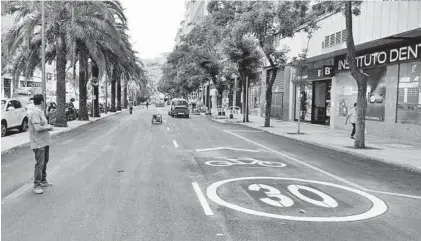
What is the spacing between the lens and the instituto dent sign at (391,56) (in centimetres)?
1807

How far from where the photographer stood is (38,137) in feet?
25.1

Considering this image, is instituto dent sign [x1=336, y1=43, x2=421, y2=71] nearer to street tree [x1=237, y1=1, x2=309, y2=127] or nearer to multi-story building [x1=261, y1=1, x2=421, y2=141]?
multi-story building [x1=261, y1=1, x2=421, y2=141]

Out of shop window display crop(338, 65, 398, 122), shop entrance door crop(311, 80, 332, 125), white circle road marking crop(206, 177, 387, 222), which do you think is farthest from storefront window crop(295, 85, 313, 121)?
white circle road marking crop(206, 177, 387, 222)

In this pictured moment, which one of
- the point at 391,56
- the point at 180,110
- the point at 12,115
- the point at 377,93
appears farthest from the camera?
the point at 180,110

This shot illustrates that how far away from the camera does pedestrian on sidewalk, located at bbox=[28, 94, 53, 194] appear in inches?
296

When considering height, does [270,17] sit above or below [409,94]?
above

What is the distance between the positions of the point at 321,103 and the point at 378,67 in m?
8.46

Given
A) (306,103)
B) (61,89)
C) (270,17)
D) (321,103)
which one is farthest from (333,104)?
(61,89)

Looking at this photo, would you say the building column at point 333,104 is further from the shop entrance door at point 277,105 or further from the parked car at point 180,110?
the parked car at point 180,110

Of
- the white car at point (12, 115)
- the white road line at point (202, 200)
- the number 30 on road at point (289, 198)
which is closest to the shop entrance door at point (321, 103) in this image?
the white car at point (12, 115)

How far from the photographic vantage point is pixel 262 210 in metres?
6.38

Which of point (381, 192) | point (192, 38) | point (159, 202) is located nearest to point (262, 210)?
point (159, 202)

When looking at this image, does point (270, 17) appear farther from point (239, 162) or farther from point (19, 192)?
point (19, 192)

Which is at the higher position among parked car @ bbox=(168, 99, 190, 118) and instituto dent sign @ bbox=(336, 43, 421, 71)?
instituto dent sign @ bbox=(336, 43, 421, 71)
